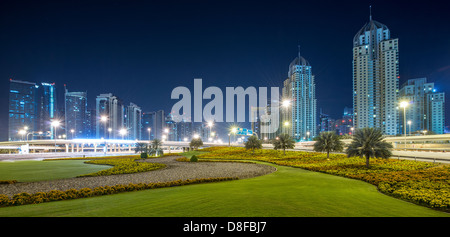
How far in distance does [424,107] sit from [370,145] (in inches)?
4660

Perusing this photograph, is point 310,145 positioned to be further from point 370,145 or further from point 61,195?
point 61,195

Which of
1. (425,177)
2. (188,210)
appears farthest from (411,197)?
(188,210)

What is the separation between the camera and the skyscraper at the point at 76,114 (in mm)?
147125

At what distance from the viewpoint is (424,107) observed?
347ft

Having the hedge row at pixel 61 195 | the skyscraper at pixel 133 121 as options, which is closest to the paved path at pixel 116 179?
the hedge row at pixel 61 195

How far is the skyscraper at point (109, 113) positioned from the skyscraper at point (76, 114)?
1682cm

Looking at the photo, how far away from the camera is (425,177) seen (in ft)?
42.4

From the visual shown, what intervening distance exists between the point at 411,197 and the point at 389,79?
111 metres

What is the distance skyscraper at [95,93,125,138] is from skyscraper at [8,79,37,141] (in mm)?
31573

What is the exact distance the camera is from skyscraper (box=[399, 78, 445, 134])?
103m

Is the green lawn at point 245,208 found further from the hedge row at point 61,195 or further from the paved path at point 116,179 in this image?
the paved path at point 116,179

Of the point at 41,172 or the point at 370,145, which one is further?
the point at 41,172

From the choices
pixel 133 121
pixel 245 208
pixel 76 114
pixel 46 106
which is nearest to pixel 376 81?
pixel 245 208
